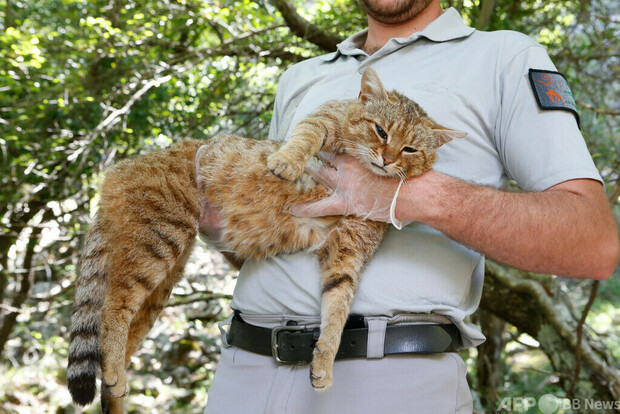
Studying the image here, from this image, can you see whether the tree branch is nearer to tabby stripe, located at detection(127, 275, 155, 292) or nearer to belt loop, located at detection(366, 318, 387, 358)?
tabby stripe, located at detection(127, 275, 155, 292)

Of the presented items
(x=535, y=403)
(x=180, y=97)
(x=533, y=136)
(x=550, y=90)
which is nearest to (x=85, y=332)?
(x=533, y=136)

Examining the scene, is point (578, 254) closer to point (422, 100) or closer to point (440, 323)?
point (440, 323)

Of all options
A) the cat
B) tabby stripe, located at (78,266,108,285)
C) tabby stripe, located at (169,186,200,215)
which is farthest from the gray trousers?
tabby stripe, located at (78,266,108,285)

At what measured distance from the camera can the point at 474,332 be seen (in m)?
2.08

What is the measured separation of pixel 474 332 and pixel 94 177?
4.47 m

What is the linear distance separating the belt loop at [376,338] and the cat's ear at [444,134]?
76cm

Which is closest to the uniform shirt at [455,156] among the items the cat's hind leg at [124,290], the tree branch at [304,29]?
the cat's hind leg at [124,290]

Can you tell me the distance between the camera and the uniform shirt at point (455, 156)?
1966mm

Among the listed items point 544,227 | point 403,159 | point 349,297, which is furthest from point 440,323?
point 403,159

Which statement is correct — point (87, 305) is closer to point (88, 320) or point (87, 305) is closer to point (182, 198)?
point (88, 320)

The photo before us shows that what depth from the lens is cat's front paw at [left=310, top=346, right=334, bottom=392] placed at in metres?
1.97

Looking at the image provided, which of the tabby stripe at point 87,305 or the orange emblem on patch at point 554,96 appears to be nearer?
the orange emblem on patch at point 554,96

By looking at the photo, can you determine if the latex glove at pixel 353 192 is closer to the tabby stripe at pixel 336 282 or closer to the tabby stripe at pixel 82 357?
the tabby stripe at pixel 336 282

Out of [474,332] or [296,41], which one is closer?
[474,332]
